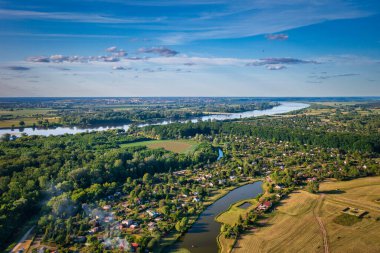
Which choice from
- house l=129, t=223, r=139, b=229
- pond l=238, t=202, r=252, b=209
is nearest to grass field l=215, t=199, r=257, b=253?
pond l=238, t=202, r=252, b=209

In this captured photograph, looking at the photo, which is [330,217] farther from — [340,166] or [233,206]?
[340,166]

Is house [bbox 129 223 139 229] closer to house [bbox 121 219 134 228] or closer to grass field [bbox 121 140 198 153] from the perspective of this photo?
house [bbox 121 219 134 228]

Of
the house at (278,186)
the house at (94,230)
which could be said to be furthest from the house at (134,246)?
the house at (278,186)

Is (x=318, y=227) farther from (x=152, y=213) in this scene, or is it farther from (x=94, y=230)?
(x=94, y=230)

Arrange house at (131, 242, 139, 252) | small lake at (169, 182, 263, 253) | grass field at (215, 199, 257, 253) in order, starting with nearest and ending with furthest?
house at (131, 242, 139, 252) → grass field at (215, 199, 257, 253) → small lake at (169, 182, 263, 253)

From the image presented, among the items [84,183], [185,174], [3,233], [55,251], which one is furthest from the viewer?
[185,174]

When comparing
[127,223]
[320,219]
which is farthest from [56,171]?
[320,219]

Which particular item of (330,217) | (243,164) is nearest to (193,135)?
(243,164)
